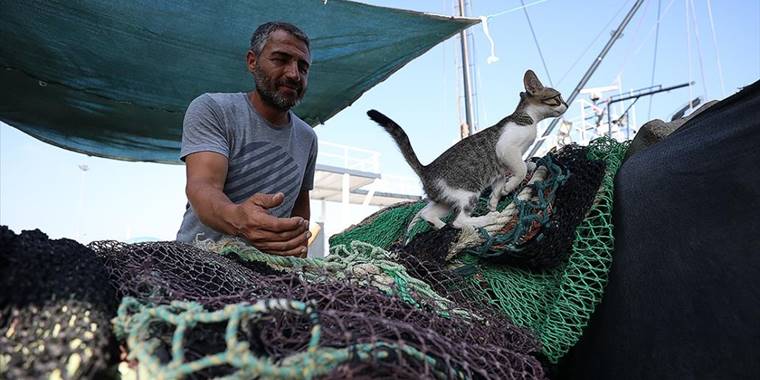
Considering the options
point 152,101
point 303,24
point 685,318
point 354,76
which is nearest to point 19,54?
point 152,101

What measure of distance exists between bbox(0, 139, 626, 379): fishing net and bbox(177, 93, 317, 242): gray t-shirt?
1.93 ft

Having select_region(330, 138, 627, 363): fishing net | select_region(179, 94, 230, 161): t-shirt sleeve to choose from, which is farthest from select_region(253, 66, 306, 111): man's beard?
select_region(330, 138, 627, 363): fishing net

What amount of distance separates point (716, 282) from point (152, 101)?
3204mm

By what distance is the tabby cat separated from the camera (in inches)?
59.1

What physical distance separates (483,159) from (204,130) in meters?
0.95

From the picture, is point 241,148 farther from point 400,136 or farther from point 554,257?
point 554,257

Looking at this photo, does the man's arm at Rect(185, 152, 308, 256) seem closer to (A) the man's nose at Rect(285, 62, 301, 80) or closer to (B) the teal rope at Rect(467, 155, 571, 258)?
(B) the teal rope at Rect(467, 155, 571, 258)

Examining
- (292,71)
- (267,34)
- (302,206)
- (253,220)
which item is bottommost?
(253,220)

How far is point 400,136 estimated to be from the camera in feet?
5.97

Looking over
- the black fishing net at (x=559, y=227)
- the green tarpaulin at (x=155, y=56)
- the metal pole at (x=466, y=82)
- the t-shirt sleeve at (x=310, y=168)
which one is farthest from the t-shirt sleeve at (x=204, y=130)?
the metal pole at (x=466, y=82)

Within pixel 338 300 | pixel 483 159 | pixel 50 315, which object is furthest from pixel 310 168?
pixel 50 315

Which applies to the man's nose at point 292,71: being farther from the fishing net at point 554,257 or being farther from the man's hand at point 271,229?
the fishing net at point 554,257

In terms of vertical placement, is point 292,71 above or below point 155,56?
below

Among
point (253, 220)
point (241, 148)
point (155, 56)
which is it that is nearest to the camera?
point (253, 220)
